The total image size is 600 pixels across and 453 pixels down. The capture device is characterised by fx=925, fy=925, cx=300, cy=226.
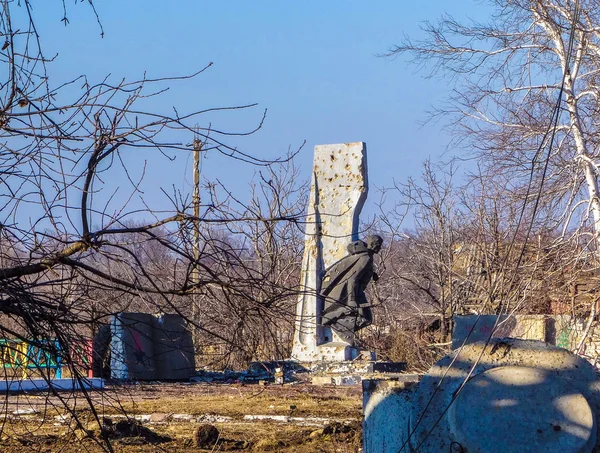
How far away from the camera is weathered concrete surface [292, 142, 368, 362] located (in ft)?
47.9

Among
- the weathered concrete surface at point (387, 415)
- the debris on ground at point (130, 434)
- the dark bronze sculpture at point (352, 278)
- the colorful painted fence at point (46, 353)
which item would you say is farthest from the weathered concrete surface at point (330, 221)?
the colorful painted fence at point (46, 353)

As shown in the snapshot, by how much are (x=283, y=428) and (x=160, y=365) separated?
6.14 metres

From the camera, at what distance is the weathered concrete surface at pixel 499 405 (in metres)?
4.16

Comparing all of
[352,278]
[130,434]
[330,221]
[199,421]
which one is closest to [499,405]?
[130,434]

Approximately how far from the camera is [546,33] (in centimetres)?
1265

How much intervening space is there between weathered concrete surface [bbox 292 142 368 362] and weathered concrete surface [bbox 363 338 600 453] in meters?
9.92

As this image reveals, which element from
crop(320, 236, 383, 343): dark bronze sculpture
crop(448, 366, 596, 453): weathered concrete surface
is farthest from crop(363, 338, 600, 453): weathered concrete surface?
crop(320, 236, 383, 343): dark bronze sculpture

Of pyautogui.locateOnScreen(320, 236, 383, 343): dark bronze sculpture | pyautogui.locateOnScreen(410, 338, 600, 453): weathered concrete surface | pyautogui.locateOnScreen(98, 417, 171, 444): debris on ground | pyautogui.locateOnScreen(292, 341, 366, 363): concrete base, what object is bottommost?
pyautogui.locateOnScreen(98, 417, 171, 444): debris on ground

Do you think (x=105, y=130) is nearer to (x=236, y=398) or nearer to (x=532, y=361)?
(x=532, y=361)

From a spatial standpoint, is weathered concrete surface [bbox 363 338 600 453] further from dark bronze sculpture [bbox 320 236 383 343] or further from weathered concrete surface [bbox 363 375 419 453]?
dark bronze sculpture [bbox 320 236 383 343]

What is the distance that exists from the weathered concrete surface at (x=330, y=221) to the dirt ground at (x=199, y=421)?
231 centimetres

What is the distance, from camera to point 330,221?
14.5m

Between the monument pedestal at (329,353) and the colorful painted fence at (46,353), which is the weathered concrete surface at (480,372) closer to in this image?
the colorful painted fence at (46,353)

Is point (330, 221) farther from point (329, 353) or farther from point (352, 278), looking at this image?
point (329, 353)
